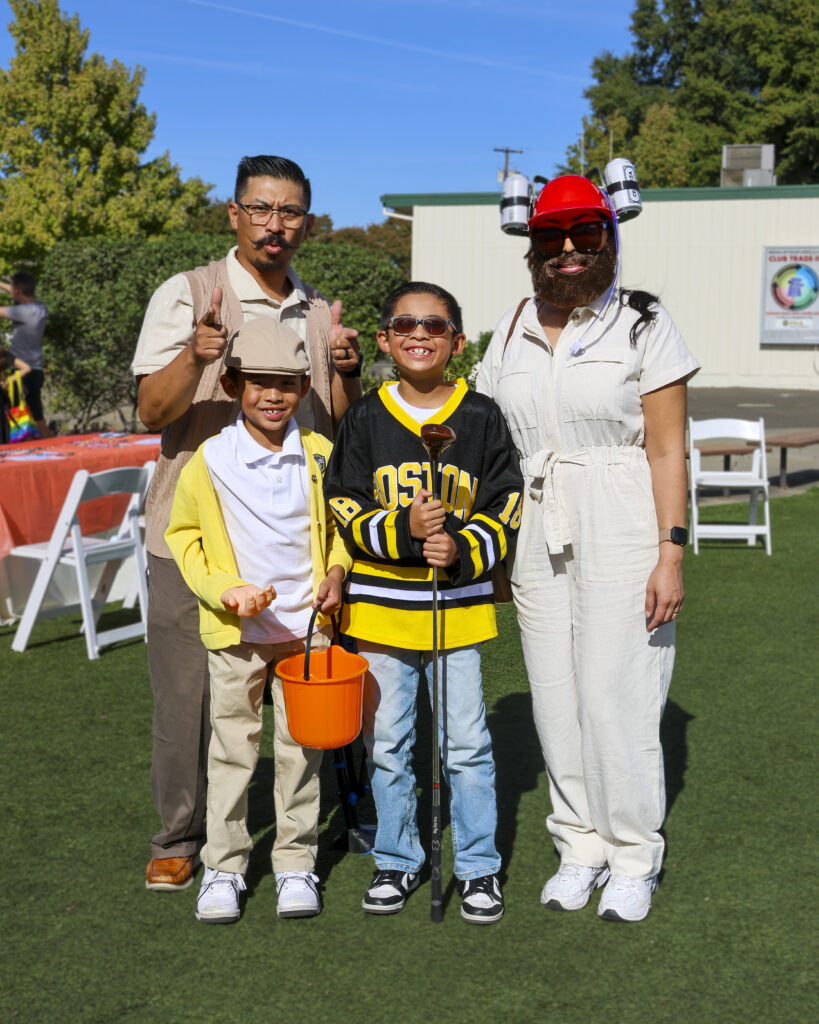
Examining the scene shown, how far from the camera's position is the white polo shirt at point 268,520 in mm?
3379

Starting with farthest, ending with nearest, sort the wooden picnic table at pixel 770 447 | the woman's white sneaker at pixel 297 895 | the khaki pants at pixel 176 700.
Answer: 1. the wooden picnic table at pixel 770 447
2. the khaki pants at pixel 176 700
3. the woman's white sneaker at pixel 297 895

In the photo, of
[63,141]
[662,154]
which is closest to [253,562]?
[63,141]

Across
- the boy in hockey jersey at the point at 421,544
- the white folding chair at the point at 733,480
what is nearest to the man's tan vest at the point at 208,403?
the boy in hockey jersey at the point at 421,544

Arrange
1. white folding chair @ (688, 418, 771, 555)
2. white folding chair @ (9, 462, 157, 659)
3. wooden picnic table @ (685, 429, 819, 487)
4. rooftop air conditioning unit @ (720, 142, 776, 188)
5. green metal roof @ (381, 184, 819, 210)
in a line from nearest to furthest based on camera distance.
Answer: white folding chair @ (9, 462, 157, 659)
white folding chair @ (688, 418, 771, 555)
wooden picnic table @ (685, 429, 819, 487)
green metal roof @ (381, 184, 819, 210)
rooftop air conditioning unit @ (720, 142, 776, 188)

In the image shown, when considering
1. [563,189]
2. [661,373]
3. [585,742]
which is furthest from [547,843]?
[563,189]

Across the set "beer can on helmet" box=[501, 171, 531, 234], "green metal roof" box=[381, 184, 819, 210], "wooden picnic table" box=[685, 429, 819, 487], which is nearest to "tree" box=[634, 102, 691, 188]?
"green metal roof" box=[381, 184, 819, 210]

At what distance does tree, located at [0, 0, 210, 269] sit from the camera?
90.2 feet

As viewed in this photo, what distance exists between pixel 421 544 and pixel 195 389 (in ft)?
2.82

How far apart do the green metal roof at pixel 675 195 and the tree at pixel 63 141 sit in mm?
7377

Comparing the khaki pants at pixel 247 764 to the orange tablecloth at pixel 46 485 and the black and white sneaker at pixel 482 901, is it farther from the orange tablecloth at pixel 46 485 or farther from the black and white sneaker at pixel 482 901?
the orange tablecloth at pixel 46 485

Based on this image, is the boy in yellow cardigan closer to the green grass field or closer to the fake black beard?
the green grass field

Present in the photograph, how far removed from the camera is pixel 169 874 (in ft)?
12.5

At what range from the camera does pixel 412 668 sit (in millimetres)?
3506

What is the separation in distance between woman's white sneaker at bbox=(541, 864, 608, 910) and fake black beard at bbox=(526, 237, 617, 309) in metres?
1.75
